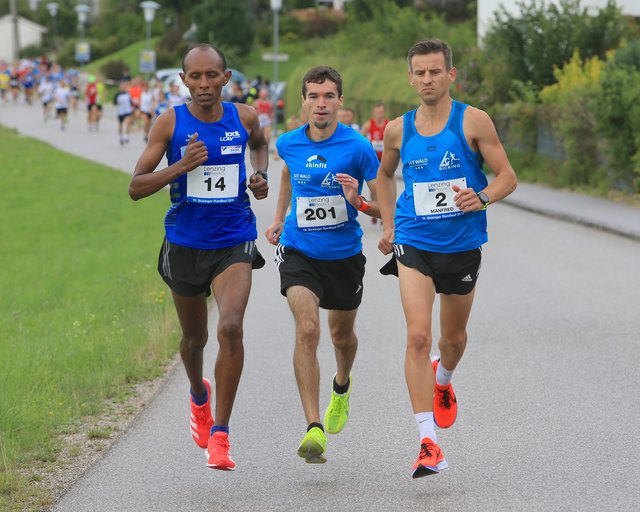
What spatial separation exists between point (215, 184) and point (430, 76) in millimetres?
1168

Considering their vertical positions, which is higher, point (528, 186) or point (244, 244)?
point (244, 244)

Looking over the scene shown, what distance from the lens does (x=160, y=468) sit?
674 centimetres

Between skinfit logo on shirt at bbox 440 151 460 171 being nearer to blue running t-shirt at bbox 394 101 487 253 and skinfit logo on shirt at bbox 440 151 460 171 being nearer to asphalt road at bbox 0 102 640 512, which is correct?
blue running t-shirt at bbox 394 101 487 253

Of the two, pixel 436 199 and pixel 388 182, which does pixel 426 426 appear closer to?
pixel 436 199

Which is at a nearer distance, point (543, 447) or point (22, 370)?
point (543, 447)

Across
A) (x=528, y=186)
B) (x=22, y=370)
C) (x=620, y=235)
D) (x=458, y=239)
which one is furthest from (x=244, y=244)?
(x=528, y=186)

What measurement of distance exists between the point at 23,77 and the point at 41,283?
52.9 metres

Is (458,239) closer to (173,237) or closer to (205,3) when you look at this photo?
(173,237)

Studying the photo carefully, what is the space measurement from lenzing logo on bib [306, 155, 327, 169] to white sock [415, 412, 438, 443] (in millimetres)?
1394

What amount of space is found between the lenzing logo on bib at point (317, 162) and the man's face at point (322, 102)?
16 centimetres

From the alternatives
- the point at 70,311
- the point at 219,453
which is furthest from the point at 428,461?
the point at 70,311

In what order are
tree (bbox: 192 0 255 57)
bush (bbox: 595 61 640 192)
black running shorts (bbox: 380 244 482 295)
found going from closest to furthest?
black running shorts (bbox: 380 244 482 295) → bush (bbox: 595 61 640 192) → tree (bbox: 192 0 255 57)

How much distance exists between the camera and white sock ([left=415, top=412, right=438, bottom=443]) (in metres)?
6.18

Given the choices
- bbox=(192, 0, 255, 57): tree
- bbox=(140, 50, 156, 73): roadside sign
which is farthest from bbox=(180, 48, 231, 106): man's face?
bbox=(192, 0, 255, 57): tree
